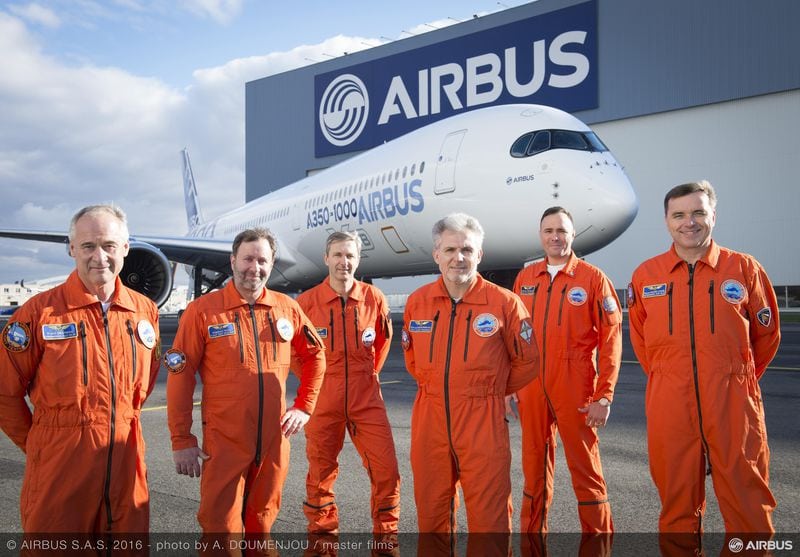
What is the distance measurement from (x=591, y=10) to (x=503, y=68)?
4.43 m

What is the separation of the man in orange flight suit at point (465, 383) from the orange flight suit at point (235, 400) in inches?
27.2

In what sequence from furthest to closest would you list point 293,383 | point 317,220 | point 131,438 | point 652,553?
1. point 317,220
2. point 293,383
3. point 652,553
4. point 131,438

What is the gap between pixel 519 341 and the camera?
3246 millimetres

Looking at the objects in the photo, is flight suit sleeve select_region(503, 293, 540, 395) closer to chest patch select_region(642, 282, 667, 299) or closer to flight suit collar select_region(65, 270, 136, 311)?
chest patch select_region(642, 282, 667, 299)

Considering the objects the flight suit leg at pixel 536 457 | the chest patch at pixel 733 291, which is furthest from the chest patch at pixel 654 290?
the flight suit leg at pixel 536 457

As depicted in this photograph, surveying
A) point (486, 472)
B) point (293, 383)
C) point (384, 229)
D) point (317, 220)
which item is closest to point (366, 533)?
point (486, 472)

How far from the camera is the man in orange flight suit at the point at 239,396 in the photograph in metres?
3.13

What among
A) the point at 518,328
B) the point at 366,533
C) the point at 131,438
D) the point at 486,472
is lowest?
the point at 366,533

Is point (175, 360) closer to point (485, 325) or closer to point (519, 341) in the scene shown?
point (485, 325)

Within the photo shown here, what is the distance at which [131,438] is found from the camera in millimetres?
2885

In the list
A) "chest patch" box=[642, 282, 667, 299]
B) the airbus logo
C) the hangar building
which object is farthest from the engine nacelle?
the airbus logo

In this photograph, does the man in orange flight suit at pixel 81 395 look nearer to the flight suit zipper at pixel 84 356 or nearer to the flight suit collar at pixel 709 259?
the flight suit zipper at pixel 84 356

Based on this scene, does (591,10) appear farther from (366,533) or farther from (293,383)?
(366,533)

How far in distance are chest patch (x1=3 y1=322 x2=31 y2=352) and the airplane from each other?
5.13 meters
